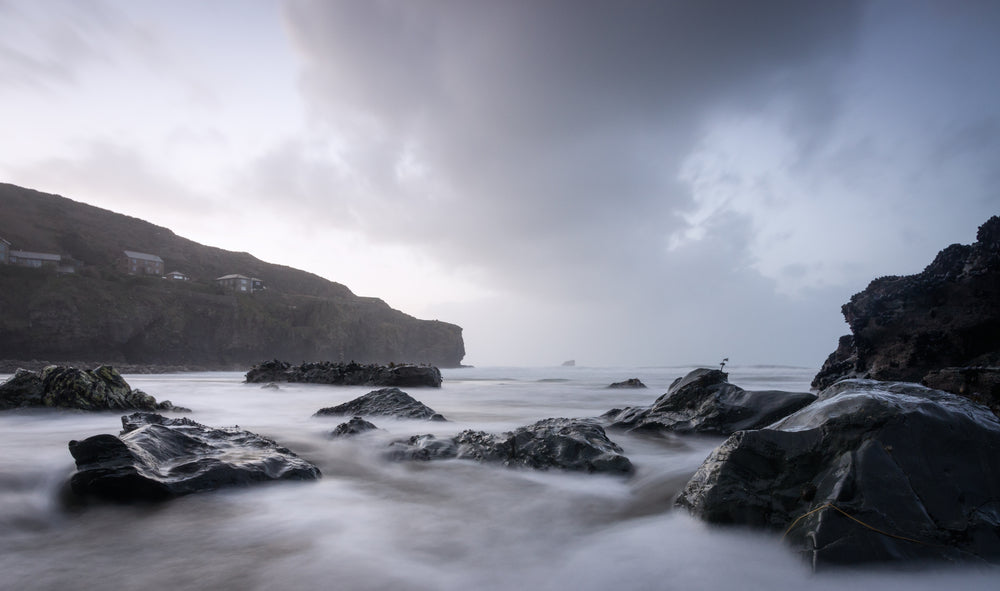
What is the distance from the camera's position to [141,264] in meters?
61.7

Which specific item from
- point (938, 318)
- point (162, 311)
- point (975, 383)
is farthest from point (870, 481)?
point (162, 311)

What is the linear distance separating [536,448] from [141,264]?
7662 centimetres

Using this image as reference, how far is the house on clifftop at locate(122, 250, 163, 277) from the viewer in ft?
198

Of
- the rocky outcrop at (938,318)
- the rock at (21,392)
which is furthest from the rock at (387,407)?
the rocky outcrop at (938,318)

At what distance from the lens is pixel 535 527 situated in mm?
3244

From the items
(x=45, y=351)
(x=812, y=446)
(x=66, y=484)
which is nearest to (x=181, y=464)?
(x=66, y=484)

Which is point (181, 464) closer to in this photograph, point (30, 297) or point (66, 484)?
point (66, 484)

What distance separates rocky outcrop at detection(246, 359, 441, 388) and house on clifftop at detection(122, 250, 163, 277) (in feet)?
185

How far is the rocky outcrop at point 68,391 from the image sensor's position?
A: 25.0ft

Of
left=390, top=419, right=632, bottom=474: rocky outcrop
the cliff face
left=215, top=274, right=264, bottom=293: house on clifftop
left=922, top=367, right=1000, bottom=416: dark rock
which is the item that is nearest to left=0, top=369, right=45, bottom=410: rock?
left=390, top=419, right=632, bottom=474: rocky outcrop

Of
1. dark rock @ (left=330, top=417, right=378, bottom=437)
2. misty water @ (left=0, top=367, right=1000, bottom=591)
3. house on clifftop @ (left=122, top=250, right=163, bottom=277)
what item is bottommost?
misty water @ (left=0, top=367, right=1000, bottom=591)

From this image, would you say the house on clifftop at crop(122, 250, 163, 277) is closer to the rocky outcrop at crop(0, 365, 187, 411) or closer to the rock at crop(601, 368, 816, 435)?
the rocky outcrop at crop(0, 365, 187, 411)

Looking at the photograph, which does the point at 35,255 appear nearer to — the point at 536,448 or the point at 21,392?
the point at 21,392

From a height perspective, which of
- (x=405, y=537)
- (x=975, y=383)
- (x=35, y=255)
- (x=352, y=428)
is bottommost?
(x=405, y=537)
